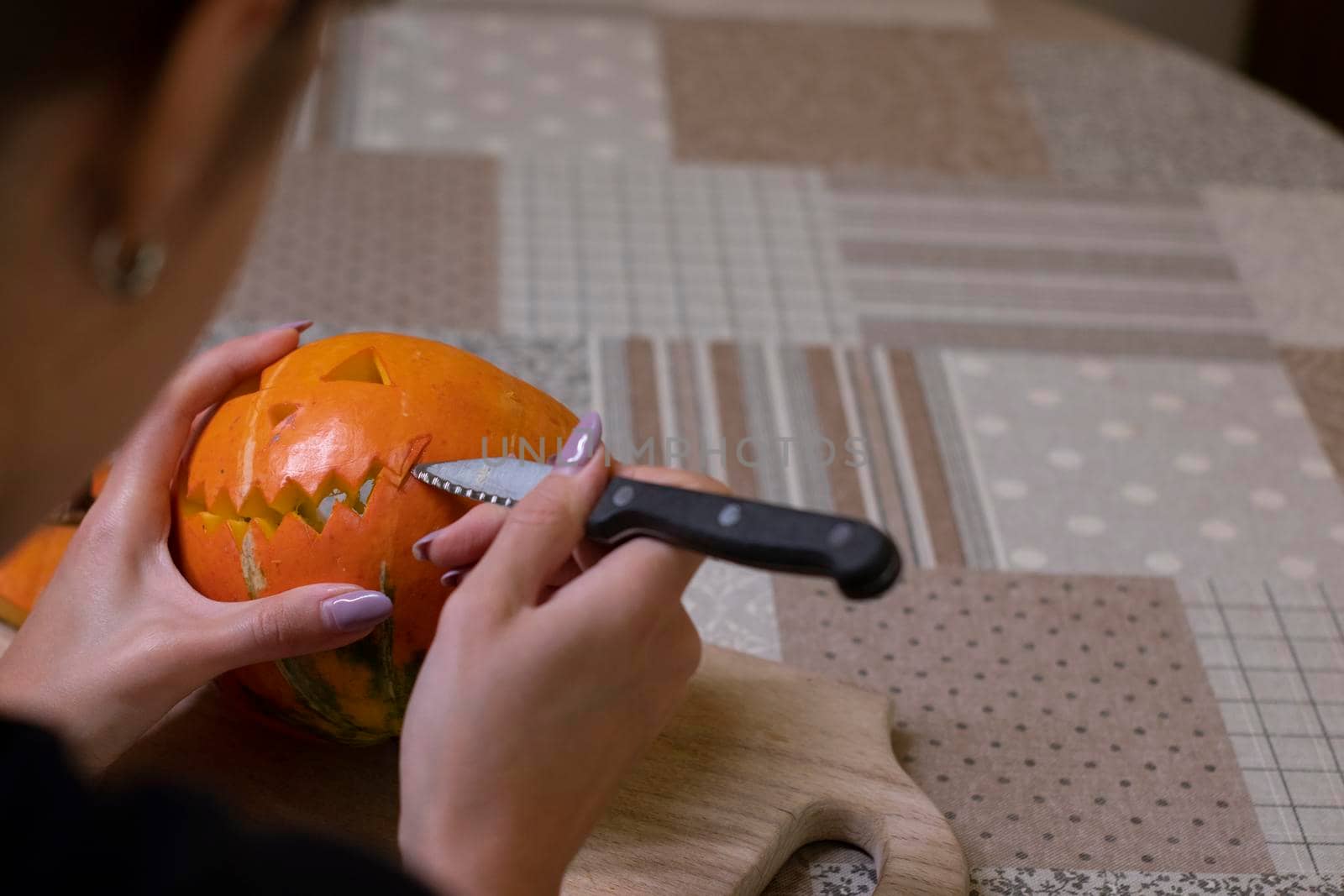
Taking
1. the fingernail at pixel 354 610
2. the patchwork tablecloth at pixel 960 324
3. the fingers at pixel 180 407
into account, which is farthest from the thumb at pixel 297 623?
the patchwork tablecloth at pixel 960 324

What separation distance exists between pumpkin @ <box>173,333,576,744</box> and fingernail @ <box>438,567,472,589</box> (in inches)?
0.9

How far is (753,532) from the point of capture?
2.37 feet

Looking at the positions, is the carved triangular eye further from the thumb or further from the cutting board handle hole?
the cutting board handle hole

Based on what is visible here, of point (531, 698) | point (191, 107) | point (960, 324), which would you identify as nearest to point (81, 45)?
point (191, 107)

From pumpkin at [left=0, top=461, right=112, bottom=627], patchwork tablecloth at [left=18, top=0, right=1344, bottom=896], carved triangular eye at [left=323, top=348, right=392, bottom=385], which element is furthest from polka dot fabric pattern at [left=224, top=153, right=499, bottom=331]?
carved triangular eye at [left=323, top=348, right=392, bottom=385]

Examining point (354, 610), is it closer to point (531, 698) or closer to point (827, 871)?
point (531, 698)

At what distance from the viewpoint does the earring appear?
0.45 m

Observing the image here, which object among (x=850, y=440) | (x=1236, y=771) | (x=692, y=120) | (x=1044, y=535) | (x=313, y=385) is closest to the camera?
(x=313, y=385)

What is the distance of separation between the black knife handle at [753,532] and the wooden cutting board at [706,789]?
23cm

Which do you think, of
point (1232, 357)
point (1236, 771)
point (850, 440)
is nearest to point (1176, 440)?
point (1232, 357)

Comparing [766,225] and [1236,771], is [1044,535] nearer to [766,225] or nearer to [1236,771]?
[1236,771]

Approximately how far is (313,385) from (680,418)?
21.7 inches

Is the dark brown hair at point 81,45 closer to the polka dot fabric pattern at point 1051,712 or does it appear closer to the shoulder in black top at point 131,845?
the shoulder in black top at point 131,845

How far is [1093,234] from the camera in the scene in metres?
1.75
